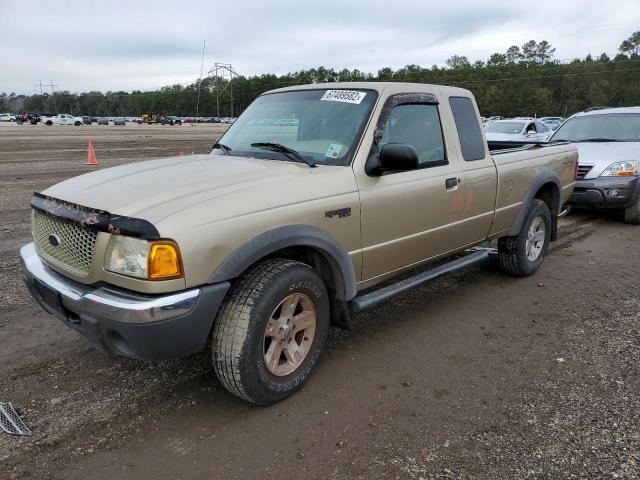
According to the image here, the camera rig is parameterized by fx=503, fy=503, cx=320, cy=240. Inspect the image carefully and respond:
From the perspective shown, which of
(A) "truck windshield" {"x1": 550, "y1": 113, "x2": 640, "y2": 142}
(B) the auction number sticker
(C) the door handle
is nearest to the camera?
(B) the auction number sticker

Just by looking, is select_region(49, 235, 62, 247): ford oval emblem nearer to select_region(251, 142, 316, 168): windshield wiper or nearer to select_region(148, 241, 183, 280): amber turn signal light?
select_region(148, 241, 183, 280): amber turn signal light

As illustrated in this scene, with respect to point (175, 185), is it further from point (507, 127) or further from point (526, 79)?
point (526, 79)

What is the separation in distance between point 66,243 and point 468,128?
10.9 ft

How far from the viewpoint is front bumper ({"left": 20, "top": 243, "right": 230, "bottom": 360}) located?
2449 millimetres

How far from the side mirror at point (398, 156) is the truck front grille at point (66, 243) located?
1795 millimetres

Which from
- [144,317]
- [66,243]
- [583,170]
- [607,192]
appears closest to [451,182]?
[144,317]

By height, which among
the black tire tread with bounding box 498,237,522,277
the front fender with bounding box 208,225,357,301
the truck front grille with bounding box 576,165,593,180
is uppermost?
the truck front grille with bounding box 576,165,593,180

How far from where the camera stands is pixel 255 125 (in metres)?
4.09

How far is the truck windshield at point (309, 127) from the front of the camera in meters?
3.49

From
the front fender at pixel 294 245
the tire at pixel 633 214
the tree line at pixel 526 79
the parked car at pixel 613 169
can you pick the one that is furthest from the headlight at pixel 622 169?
the tree line at pixel 526 79

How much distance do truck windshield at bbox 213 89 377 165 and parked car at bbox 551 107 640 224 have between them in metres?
5.90

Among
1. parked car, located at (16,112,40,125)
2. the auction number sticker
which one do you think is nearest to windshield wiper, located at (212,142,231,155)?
the auction number sticker

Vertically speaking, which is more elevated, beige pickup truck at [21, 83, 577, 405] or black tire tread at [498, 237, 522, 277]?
beige pickup truck at [21, 83, 577, 405]

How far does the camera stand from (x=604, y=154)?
8.30 meters
